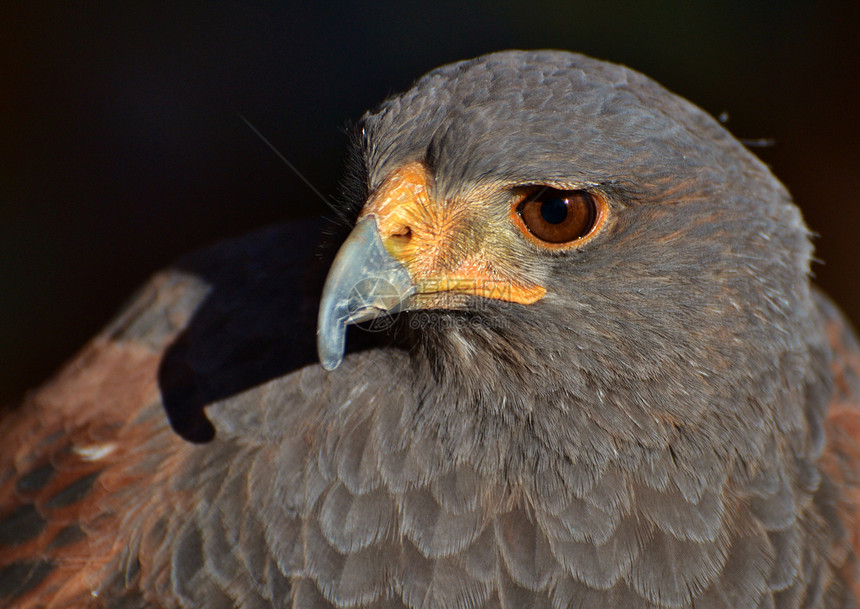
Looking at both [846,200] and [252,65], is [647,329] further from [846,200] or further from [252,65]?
[252,65]

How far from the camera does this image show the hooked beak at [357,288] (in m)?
1.86

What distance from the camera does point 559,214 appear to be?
6.44ft

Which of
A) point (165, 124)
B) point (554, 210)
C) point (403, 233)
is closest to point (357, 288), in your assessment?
point (403, 233)

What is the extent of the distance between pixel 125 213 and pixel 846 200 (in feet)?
17.3

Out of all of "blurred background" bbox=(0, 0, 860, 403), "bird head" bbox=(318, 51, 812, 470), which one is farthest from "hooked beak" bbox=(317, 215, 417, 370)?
"blurred background" bbox=(0, 0, 860, 403)

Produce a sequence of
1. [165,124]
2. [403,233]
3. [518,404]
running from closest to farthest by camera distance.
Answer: [403,233], [518,404], [165,124]

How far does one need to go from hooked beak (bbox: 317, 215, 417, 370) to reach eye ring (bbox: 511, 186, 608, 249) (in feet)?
1.09

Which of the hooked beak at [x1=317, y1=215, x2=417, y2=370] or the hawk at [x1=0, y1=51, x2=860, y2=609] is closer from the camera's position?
the hooked beak at [x1=317, y1=215, x2=417, y2=370]

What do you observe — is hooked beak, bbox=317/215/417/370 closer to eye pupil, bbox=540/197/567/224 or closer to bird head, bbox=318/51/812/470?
bird head, bbox=318/51/812/470

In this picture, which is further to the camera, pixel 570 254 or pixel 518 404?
pixel 518 404

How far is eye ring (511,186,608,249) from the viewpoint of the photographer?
196 cm

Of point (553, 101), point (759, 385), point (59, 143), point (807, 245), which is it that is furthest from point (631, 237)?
point (59, 143)

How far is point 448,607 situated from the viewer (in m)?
1.99

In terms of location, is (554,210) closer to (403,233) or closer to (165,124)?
(403,233)
